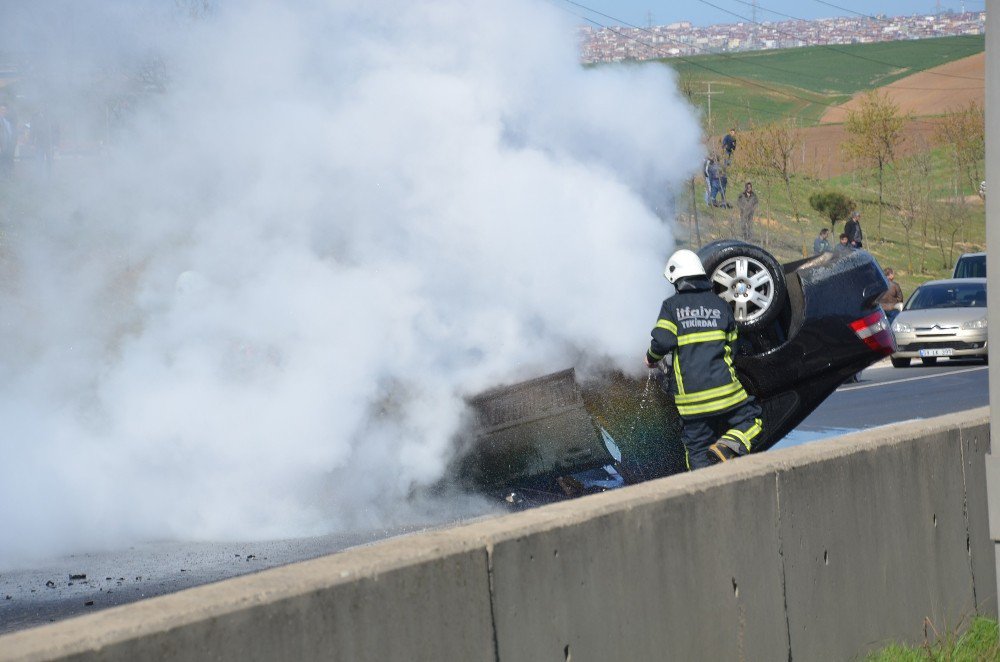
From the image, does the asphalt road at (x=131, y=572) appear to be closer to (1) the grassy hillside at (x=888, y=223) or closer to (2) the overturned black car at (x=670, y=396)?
(2) the overturned black car at (x=670, y=396)

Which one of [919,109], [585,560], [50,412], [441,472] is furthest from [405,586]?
[919,109]

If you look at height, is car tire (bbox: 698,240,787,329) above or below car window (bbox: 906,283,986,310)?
above

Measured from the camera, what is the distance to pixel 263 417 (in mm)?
7766

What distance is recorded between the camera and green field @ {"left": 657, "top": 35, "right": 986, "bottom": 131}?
199 feet

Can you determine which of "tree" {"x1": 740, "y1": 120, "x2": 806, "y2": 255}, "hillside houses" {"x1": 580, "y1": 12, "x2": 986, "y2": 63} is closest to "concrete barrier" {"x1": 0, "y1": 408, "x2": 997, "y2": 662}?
"tree" {"x1": 740, "y1": 120, "x2": 806, "y2": 255}

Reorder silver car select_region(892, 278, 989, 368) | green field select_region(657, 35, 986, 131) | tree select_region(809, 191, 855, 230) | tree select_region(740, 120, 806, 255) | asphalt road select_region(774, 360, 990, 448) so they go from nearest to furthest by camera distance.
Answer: asphalt road select_region(774, 360, 990, 448), silver car select_region(892, 278, 989, 368), tree select_region(740, 120, 806, 255), tree select_region(809, 191, 855, 230), green field select_region(657, 35, 986, 131)

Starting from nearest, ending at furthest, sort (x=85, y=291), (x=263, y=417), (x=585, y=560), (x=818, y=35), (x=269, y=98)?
1. (x=585, y=560)
2. (x=263, y=417)
3. (x=269, y=98)
4. (x=85, y=291)
5. (x=818, y=35)

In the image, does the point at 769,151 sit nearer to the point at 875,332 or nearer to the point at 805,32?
the point at 875,332

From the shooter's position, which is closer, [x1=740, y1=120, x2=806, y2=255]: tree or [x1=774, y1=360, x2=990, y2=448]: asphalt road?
[x1=774, y1=360, x2=990, y2=448]: asphalt road

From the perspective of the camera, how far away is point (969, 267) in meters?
25.8

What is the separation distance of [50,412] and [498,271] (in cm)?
281

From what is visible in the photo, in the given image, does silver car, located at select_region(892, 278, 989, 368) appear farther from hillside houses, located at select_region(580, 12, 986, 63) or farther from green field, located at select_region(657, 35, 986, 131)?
hillside houses, located at select_region(580, 12, 986, 63)

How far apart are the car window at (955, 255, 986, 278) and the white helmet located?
64.6 ft

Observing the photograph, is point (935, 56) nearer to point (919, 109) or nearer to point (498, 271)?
point (919, 109)
